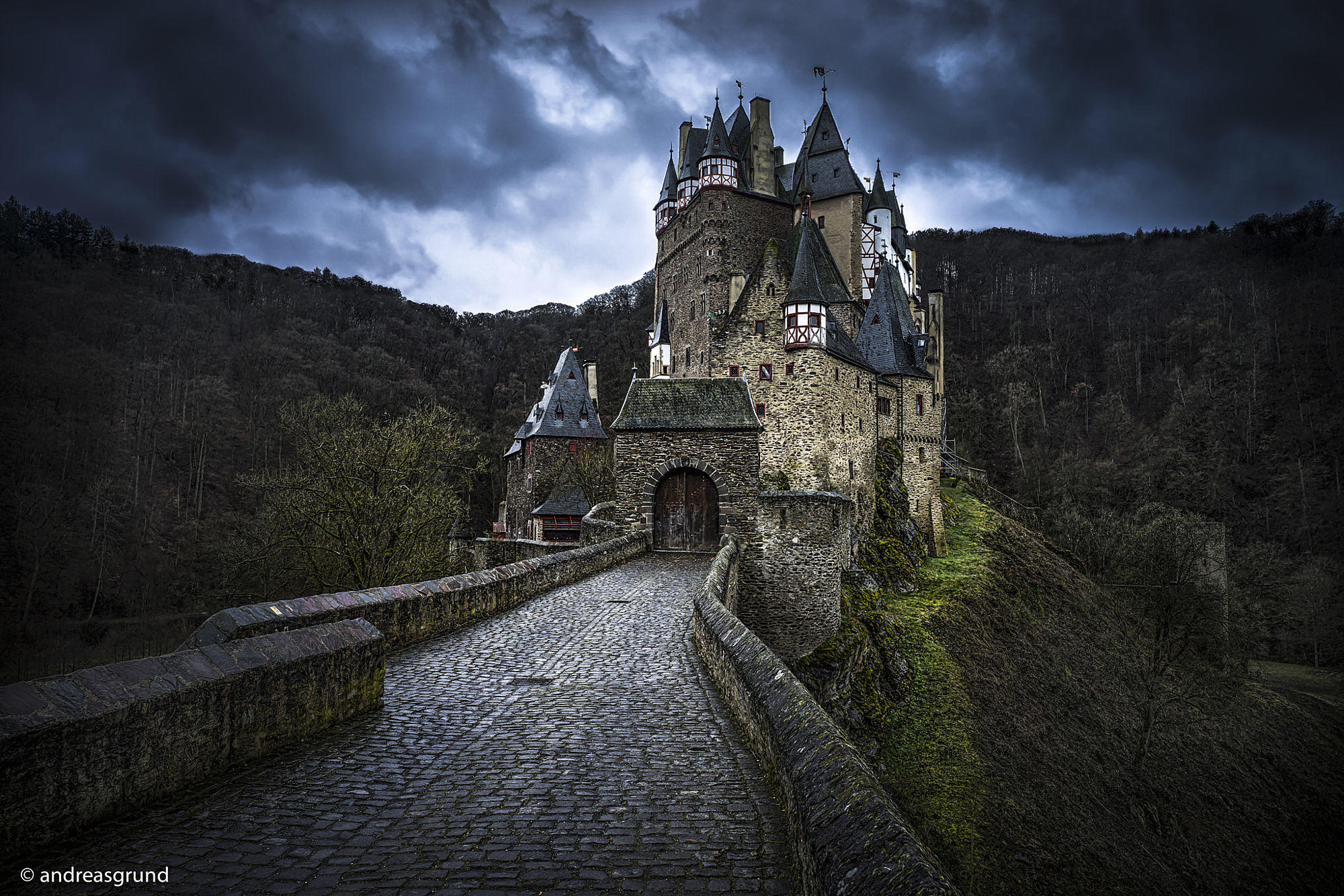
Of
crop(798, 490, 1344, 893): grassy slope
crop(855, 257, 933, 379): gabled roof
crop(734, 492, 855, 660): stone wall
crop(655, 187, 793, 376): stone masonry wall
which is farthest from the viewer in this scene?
crop(655, 187, 793, 376): stone masonry wall

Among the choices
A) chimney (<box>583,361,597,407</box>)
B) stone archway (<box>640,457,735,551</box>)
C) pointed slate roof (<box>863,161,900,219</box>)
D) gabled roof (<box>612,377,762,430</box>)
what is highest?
pointed slate roof (<box>863,161,900,219</box>)

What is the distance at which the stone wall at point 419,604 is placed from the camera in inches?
213

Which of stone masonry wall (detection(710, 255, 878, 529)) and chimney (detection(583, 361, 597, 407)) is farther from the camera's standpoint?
chimney (detection(583, 361, 597, 407))

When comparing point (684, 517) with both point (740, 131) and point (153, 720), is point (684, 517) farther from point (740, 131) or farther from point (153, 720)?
point (740, 131)

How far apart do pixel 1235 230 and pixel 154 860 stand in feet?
385

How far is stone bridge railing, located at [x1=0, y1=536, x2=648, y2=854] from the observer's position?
3.16 m

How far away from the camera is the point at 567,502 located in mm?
37031

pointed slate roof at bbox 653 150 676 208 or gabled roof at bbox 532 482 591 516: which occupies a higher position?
pointed slate roof at bbox 653 150 676 208

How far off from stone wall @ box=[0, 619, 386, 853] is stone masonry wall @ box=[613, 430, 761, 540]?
12657mm

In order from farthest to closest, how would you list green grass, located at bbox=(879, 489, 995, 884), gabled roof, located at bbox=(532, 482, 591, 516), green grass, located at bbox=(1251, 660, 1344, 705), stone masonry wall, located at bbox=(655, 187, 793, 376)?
stone masonry wall, located at bbox=(655, 187, 793, 376) < gabled roof, located at bbox=(532, 482, 591, 516) < green grass, located at bbox=(1251, 660, 1344, 705) < green grass, located at bbox=(879, 489, 995, 884)

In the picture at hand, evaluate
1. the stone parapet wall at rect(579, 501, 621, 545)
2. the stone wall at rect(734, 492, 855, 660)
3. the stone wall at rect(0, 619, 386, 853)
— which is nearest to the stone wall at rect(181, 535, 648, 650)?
the stone wall at rect(0, 619, 386, 853)

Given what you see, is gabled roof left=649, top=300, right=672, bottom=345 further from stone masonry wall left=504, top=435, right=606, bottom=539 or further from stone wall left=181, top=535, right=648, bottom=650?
stone wall left=181, top=535, right=648, bottom=650

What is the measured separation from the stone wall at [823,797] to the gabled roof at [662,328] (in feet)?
117

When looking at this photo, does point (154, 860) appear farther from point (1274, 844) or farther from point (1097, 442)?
point (1097, 442)
